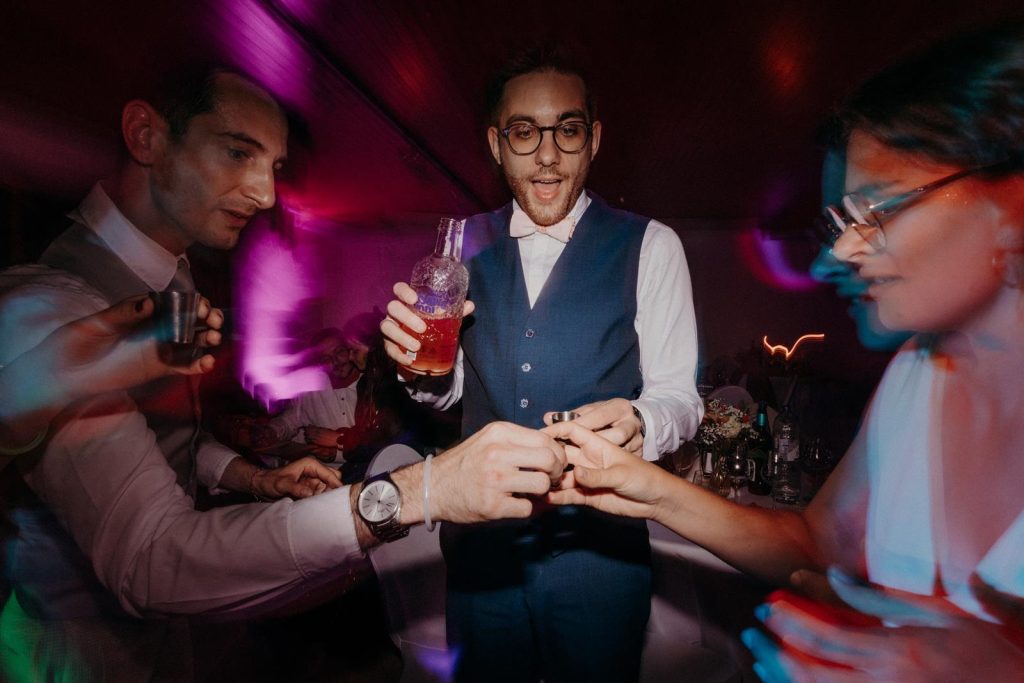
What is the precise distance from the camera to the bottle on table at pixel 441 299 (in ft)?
4.34

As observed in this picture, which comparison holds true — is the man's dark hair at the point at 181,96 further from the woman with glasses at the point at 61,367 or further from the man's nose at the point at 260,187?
the woman with glasses at the point at 61,367

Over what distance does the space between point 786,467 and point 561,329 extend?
1939 millimetres

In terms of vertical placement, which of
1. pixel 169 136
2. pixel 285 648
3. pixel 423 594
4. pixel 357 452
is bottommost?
pixel 285 648

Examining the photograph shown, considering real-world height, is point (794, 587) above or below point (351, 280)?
below

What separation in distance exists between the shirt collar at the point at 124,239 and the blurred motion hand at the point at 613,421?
59.7 inches

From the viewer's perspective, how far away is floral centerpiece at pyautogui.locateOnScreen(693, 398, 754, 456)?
9.04ft

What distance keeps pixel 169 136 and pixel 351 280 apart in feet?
28.5

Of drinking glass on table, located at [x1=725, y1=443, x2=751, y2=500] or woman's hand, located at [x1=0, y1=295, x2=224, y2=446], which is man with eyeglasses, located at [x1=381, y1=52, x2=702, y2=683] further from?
drinking glass on table, located at [x1=725, y1=443, x2=751, y2=500]

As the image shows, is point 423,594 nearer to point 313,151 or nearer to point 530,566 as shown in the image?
point 530,566

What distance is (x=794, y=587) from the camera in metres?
1.37

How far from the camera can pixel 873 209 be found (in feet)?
4.19

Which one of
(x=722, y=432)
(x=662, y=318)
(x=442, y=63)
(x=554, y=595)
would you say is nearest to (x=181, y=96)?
(x=442, y=63)

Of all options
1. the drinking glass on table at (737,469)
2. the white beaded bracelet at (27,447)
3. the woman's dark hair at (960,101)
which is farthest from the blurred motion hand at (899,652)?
the white beaded bracelet at (27,447)

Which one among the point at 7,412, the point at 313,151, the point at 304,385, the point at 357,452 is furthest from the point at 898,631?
the point at 313,151
